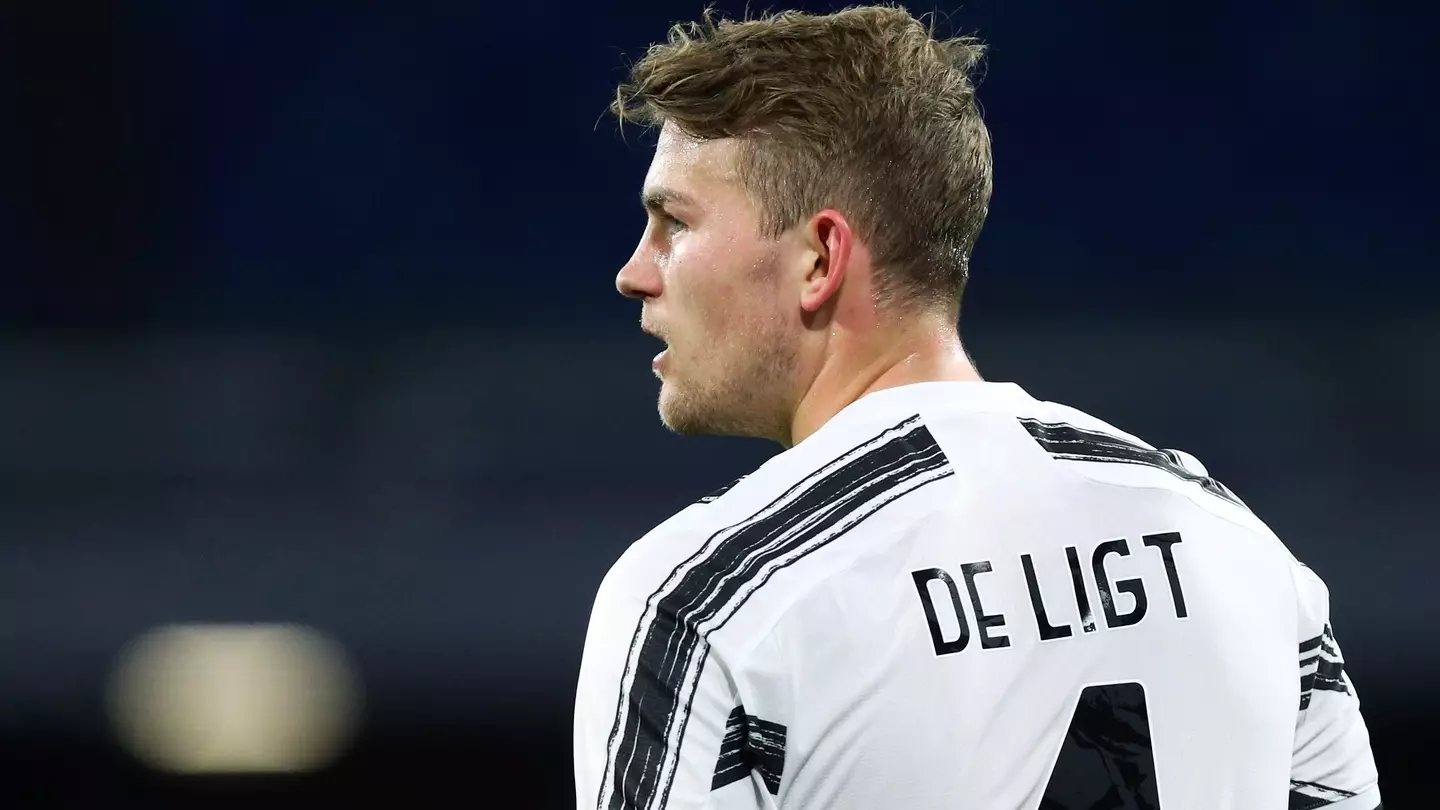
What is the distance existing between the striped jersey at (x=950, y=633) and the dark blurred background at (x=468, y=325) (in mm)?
2710

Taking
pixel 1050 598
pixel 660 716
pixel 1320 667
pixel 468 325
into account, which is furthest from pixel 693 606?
pixel 468 325

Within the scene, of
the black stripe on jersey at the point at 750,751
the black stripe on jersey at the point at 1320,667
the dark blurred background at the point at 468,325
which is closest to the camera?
the black stripe on jersey at the point at 750,751

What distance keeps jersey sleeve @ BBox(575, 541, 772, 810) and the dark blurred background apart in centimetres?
274

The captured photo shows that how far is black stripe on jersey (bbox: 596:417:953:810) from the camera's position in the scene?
0.78 meters

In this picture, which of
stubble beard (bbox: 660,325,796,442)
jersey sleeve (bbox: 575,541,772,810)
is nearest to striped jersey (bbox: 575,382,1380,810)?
jersey sleeve (bbox: 575,541,772,810)

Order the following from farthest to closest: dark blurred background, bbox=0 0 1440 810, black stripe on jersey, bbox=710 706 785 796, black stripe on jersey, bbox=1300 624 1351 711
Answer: dark blurred background, bbox=0 0 1440 810 → black stripe on jersey, bbox=1300 624 1351 711 → black stripe on jersey, bbox=710 706 785 796

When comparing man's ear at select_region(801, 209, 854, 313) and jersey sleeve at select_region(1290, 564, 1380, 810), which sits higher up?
man's ear at select_region(801, 209, 854, 313)

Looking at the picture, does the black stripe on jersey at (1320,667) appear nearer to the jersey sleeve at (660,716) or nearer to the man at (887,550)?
the man at (887,550)

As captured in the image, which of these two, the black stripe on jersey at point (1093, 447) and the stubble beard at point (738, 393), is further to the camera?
the stubble beard at point (738, 393)

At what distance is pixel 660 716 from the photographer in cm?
78

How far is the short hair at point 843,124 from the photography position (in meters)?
0.96

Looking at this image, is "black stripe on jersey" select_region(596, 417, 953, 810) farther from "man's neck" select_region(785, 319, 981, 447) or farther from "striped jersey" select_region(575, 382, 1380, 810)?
"man's neck" select_region(785, 319, 981, 447)

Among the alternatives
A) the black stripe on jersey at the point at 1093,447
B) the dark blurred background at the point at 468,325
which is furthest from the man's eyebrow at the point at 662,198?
the dark blurred background at the point at 468,325

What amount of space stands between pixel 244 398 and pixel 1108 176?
227cm
